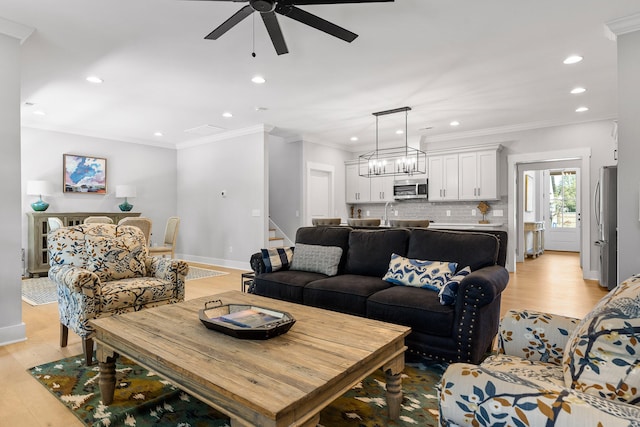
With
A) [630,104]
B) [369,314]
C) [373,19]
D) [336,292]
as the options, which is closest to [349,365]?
[369,314]

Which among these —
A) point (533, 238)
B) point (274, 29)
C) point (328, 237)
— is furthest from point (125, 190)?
point (533, 238)

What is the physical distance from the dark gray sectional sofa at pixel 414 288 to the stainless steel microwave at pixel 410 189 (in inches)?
156

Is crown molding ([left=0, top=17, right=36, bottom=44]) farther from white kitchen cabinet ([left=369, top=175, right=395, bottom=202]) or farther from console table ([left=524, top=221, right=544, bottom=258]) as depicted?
console table ([left=524, top=221, right=544, bottom=258])

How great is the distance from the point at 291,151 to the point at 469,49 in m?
4.52

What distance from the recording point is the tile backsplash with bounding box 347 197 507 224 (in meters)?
6.79

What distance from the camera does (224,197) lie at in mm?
7242

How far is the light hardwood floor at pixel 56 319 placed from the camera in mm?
1963

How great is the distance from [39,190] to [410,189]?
6.62 m

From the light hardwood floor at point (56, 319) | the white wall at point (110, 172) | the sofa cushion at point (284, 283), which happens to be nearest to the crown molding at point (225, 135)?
the white wall at point (110, 172)

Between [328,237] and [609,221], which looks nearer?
[328,237]

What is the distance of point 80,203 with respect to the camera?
6773mm

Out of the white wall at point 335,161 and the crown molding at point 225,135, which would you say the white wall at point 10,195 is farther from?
the white wall at point 335,161

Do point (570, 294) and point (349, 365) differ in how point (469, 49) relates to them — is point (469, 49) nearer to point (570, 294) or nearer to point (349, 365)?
point (349, 365)

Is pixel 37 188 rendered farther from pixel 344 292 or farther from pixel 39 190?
pixel 344 292
